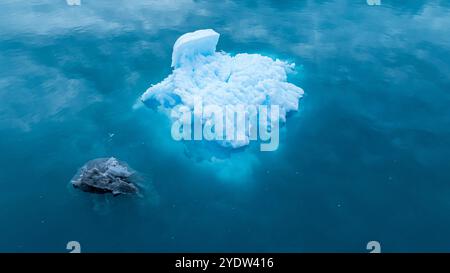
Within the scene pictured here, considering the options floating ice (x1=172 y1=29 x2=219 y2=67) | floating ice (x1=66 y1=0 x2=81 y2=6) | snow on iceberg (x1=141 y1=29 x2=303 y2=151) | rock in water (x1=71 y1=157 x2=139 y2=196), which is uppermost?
floating ice (x1=66 y1=0 x2=81 y2=6)

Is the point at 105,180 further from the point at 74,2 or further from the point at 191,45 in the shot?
the point at 74,2

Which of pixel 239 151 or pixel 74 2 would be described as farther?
pixel 74 2

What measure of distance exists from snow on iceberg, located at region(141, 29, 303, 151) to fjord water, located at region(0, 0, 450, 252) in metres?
0.86

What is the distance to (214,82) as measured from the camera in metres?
20.2

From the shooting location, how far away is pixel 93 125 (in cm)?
1906

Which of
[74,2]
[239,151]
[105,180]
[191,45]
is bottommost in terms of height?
[105,180]

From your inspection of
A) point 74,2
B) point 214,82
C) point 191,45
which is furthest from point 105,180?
point 74,2

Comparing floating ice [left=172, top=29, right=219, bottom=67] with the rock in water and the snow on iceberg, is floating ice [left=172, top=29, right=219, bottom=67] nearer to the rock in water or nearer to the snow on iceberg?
the snow on iceberg

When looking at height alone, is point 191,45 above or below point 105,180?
above

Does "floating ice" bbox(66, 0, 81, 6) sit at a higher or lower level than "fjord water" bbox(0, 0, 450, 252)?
higher

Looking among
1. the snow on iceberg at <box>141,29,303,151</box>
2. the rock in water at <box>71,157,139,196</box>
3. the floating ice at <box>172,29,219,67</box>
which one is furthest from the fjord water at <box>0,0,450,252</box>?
the floating ice at <box>172,29,219,67</box>

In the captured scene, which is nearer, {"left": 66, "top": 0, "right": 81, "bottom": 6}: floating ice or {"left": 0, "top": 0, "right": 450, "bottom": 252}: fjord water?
{"left": 0, "top": 0, "right": 450, "bottom": 252}: fjord water

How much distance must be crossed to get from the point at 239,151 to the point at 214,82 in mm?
3771

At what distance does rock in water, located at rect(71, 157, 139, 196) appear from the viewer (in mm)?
16188
